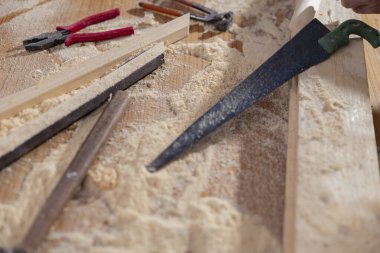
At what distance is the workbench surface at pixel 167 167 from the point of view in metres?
0.88

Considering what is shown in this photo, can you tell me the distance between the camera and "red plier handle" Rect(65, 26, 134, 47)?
1353mm

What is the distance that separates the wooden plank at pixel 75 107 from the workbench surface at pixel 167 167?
28 mm

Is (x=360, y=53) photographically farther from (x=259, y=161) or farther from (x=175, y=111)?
(x=175, y=111)

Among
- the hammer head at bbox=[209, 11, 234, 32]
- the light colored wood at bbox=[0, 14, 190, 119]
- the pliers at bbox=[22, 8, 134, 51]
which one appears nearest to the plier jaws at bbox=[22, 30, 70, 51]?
the pliers at bbox=[22, 8, 134, 51]

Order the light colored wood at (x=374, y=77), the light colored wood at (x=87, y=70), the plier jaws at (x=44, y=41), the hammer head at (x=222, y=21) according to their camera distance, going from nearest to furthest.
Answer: the light colored wood at (x=87, y=70) < the light colored wood at (x=374, y=77) < the plier jaws at (x=44, y=41) < the hammer head at (x=222, y=21)

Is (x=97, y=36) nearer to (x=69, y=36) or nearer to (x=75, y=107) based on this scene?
(x=69, y=36)

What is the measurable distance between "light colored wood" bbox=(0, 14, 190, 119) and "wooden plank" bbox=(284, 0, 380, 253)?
49cm

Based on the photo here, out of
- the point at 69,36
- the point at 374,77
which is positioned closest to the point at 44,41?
the point at 69,36

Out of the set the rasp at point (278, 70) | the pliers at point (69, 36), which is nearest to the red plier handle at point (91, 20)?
the pliers at point (69, 36)

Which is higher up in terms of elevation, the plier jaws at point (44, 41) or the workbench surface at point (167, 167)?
the plier jaws at point (44, 41)

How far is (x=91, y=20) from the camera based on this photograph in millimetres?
1447

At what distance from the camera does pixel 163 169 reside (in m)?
1.00

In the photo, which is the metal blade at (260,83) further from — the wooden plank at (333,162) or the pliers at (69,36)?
the pliers at (69,36)

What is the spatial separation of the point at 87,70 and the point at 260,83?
1.75 ft
